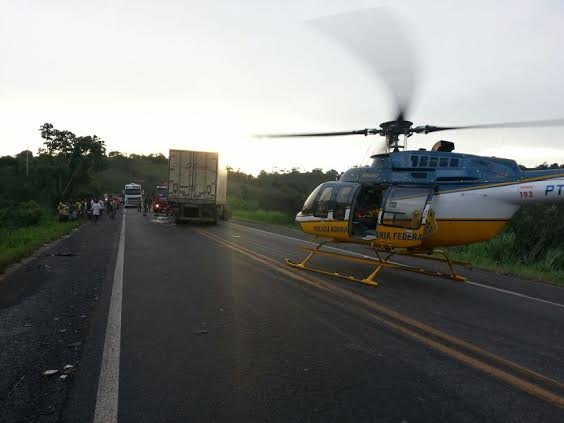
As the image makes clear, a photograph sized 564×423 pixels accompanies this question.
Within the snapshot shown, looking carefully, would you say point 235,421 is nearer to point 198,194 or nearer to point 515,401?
point 515,401

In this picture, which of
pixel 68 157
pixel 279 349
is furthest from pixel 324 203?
pixel 68 157

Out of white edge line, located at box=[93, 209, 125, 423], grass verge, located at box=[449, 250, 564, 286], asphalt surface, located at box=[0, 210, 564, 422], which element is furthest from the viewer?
grass verge, located at box=[449, 250, 564, 286]

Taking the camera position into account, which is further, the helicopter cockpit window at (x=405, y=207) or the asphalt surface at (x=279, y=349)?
the helicopter cockpit window at (x=405, y=207)

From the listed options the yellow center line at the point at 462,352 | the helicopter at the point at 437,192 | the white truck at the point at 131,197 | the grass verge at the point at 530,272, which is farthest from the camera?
the white truck at the point at 131,197

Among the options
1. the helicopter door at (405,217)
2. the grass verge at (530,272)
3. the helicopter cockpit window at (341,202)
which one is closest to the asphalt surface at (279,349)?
the helicopter door at (405,217)

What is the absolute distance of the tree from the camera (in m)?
36.8

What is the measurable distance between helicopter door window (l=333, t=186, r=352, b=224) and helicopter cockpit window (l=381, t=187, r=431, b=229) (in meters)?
1.08

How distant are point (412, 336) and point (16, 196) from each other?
5135cm

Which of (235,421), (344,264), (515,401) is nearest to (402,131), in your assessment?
(344,264)

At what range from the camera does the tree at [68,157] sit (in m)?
36.8

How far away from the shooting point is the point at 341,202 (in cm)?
1011

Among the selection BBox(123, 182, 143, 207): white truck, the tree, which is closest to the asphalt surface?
the tree

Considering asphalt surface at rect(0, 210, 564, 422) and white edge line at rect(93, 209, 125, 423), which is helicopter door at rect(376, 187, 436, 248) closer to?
asphalt surface at rect(0, 210, 564, 422)

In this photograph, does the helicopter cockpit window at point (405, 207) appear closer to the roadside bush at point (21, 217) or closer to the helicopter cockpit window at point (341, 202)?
the helicopter cockpit window at point (341, 202)
